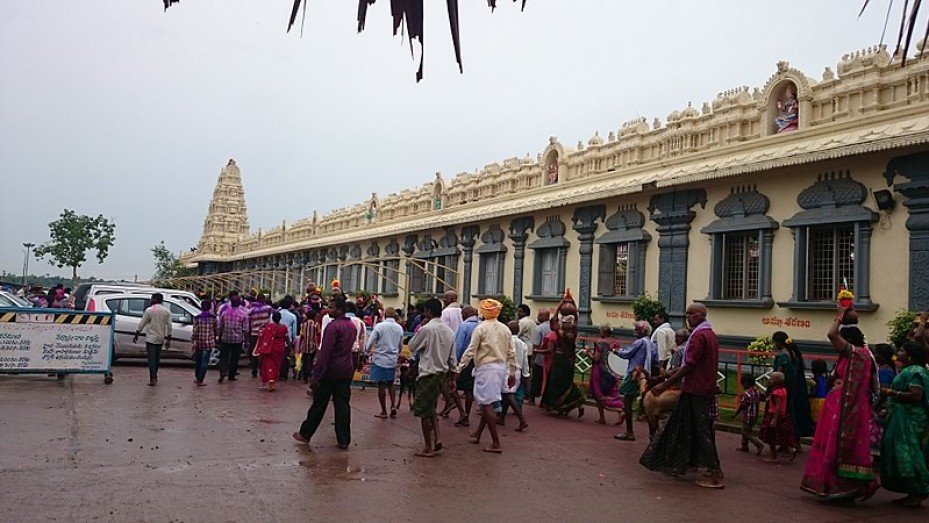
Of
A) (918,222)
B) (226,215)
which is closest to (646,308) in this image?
(918,222)

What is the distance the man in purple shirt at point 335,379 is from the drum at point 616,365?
4350 mm

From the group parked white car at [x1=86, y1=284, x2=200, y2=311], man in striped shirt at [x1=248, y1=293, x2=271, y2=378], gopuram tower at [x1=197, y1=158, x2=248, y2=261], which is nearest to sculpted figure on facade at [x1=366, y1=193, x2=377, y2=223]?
parked white car at [x1=86, y1=284, x2=200, y2=311]

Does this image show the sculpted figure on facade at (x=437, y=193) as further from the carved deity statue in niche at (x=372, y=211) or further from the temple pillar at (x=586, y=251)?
the temple pillar at (x=586, y=251)

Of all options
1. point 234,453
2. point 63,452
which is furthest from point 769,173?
point 63,452

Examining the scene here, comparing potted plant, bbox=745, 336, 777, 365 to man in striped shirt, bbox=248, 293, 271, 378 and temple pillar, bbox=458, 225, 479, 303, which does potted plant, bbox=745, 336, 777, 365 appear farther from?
temple pillar, bbox=458, 225, 479, 303

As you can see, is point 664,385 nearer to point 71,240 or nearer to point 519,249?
point 519,249

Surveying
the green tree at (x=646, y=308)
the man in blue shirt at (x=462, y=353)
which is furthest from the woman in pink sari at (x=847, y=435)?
the green tree at (x=646, y=308)

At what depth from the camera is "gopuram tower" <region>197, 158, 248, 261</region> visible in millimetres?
56156

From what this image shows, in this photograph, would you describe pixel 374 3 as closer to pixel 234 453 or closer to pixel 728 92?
pixel 234 453

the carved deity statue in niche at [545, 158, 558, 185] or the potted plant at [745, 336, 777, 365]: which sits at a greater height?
the carved deity statue in niche at [545, 158, 558, 185]

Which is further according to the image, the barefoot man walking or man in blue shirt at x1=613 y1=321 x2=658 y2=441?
man in blue shirt at x1=613 y1=321 x2=658 y2=441

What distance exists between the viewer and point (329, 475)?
6.73 meters

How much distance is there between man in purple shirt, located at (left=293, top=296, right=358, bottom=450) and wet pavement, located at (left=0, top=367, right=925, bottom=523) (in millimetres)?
235

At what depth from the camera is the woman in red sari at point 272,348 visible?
43.1 feet
